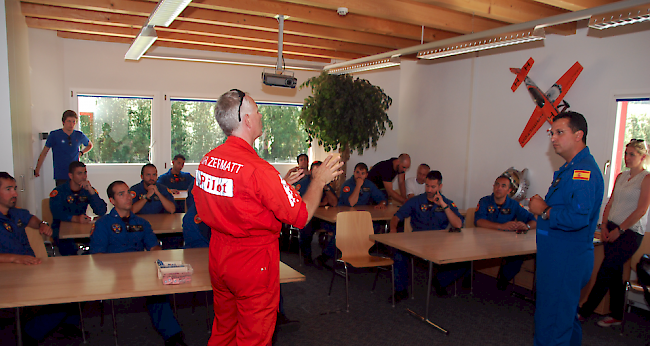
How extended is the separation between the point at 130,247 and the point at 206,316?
0.93 m

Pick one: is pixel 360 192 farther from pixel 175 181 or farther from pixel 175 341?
pixel 175 341

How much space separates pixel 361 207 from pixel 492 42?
2.58 meters

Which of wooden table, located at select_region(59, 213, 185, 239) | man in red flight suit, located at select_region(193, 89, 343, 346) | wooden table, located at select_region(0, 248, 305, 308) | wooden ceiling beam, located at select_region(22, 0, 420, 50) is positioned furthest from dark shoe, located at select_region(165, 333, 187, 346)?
wooden ceiling beam, located at select_region(22, 0, 420, 50)

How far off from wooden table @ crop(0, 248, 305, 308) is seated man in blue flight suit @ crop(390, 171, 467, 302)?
1854mm

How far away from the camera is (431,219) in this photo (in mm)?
4707

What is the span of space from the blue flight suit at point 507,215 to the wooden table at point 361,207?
3.48 ft

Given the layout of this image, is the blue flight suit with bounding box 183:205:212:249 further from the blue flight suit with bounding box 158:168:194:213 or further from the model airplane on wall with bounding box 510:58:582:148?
the model airplane on wall with bounding box 510:58:582:148

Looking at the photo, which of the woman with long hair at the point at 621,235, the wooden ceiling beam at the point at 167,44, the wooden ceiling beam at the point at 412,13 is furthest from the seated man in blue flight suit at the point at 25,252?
the wooden ceiling beam at the point at 167,44

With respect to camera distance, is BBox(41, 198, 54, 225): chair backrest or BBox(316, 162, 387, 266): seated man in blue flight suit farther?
BBox(316, 162, 387, 266): seated man in blue flight suit

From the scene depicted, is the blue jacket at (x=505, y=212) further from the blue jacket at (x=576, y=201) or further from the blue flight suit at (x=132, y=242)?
the blue flight suit at (x=132, y=242)

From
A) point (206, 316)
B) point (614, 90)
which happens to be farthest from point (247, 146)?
point (614, 90)

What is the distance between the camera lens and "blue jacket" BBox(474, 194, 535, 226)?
181 inches

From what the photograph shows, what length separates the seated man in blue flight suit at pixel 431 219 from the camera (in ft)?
14.5

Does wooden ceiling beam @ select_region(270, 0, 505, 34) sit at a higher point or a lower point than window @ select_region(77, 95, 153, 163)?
higher
